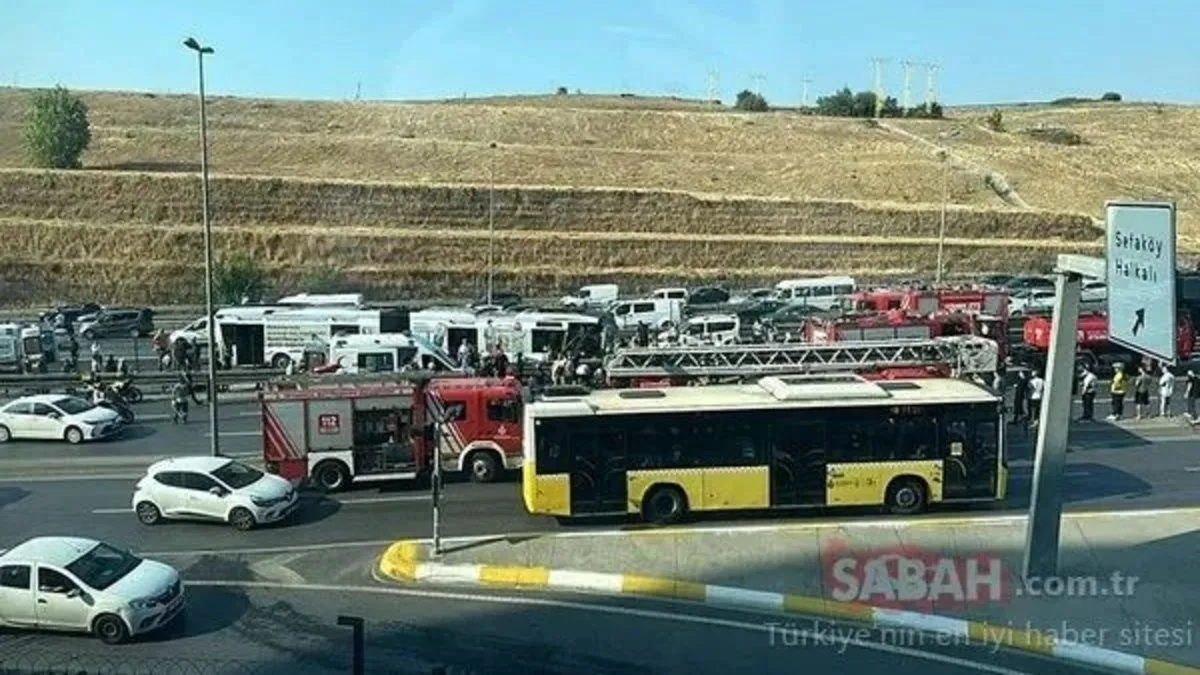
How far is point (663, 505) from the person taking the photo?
63.6 feet

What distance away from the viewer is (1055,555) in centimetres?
1550

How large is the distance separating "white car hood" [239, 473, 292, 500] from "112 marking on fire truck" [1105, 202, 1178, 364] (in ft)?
41.7

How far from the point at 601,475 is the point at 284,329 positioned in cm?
2236

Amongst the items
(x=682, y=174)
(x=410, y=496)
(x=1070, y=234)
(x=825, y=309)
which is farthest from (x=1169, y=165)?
(x=410, y=496)

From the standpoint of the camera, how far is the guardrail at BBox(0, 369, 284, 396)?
33.7 m

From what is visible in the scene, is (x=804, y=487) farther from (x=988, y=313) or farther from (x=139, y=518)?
(x=988, y=313)

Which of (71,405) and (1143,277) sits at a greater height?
(1143,277)

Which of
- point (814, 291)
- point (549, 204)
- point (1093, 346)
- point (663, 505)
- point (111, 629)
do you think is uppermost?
point (549, 204)

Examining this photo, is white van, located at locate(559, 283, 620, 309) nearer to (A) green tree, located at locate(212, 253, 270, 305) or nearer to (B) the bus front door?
(A) green tree, located at locate(212, 253, 270, 305)

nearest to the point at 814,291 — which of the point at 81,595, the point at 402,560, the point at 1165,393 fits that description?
the point at 1165,393

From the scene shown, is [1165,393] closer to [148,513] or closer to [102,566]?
[148,513]

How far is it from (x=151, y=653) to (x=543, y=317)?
23.5 m

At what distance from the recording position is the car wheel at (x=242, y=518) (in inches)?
773

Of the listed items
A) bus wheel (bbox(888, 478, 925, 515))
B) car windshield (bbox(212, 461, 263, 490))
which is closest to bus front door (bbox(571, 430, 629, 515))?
bus wheel (bbox(888, 478, 925, 515))
